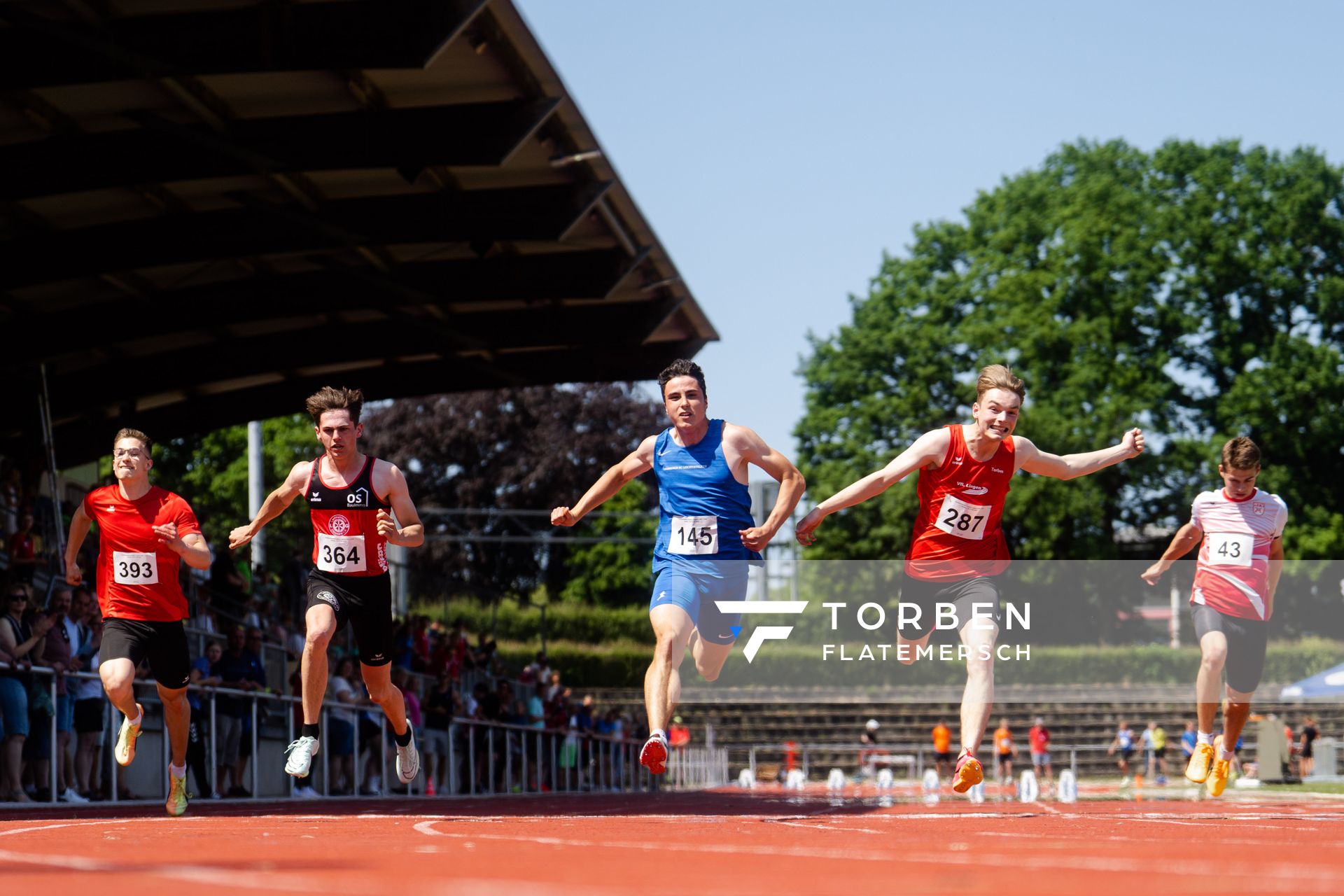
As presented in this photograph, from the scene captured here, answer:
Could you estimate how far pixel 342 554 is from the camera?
33.2ft

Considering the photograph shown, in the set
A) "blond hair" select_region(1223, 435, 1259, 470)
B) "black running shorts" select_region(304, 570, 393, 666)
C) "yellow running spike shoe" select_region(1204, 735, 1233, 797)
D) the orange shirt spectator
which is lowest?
the orange shirt spectator

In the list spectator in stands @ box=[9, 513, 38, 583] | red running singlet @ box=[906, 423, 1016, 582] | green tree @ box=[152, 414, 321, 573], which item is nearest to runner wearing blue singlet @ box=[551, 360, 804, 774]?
red running singlet @ box=[906, 423, 1016, 582]

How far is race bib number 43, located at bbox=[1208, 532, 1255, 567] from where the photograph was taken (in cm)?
1151

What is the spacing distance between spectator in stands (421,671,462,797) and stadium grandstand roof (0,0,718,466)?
4169mm

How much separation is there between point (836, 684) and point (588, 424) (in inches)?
667

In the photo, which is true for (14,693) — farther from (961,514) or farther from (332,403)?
(961,514)

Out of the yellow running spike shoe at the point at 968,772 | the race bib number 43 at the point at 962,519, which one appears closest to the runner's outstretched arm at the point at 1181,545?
the race bib number 43 at the point at 962,519

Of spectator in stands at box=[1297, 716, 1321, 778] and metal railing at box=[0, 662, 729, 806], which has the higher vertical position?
metal railing at box=[0, 662, 729, 806]

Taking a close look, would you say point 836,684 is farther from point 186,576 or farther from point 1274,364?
point 186,576

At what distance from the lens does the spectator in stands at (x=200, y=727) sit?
1587 cm

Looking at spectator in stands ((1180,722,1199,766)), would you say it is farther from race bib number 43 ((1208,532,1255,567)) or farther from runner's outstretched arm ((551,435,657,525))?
runner's outstretched arm ((551,435,657,525))

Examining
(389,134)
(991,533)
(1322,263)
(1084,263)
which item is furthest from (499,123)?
(1322,263)

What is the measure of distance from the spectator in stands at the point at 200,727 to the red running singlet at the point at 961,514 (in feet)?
25.6

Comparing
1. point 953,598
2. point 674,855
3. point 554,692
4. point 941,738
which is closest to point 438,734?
point 554,692
